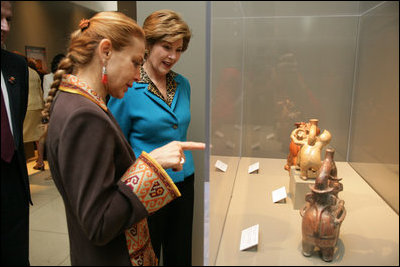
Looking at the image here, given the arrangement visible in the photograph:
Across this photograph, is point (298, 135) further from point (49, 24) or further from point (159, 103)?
point (49, 24)

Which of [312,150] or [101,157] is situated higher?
[101,157]

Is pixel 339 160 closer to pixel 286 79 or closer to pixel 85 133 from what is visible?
pixel 286 79

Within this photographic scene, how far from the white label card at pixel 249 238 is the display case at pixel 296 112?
0.02 metres

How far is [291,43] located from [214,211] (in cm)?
68

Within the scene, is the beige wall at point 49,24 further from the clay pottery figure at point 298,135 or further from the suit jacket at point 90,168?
the clay pottery figure at point 298,135

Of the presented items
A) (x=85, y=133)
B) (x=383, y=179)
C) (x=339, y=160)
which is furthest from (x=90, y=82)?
(x=339, y=160)

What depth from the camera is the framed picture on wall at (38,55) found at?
1.35m

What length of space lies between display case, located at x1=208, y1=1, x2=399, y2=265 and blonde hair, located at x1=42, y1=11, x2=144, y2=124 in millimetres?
235

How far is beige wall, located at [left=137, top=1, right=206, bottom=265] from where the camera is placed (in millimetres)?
1718

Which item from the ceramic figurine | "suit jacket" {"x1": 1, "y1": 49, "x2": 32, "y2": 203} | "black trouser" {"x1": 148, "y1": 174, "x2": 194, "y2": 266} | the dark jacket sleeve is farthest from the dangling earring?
the ceramic figurine

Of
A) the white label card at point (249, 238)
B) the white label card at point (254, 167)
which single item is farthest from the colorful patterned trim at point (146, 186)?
the white label card at point (254, 167)

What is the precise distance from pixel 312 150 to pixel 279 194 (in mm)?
255

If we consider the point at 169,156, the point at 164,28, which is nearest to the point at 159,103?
the point at 164,28

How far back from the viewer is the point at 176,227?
1459 millimetres
